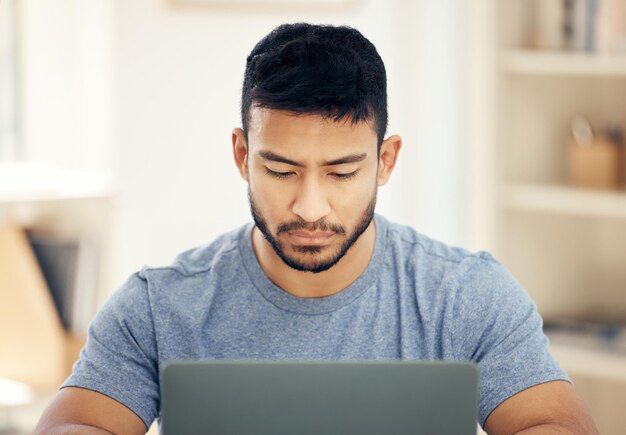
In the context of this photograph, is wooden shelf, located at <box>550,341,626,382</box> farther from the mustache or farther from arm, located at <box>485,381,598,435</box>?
the mustache

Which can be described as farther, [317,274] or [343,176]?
[317,274]

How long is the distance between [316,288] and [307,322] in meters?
0.05

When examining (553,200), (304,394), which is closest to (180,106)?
(553,200)

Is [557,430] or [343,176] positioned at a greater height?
[343,176]

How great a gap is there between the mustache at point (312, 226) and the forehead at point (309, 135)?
9cm

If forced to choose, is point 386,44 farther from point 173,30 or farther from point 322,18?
point 173,30

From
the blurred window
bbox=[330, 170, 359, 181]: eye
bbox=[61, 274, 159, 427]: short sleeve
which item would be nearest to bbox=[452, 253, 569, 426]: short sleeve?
bbox=[330, 170, 359, 181]: eye

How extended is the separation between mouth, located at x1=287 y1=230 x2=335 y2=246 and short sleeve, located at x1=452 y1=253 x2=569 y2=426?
24cm

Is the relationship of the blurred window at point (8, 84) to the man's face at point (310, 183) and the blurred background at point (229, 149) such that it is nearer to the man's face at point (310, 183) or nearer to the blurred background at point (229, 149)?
the blurred background at point (229, 149)

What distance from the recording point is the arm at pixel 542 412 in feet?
4.98

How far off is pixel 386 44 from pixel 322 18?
213mm

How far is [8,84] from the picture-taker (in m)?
3.58

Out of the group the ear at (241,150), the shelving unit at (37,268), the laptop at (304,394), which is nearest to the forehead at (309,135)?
the ear at (241,150)

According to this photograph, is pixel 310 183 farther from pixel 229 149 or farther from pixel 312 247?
pixel 229 149
